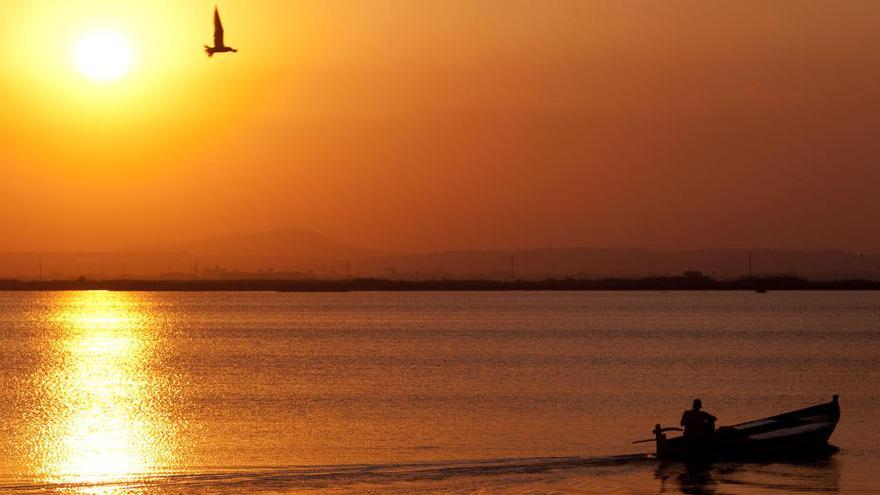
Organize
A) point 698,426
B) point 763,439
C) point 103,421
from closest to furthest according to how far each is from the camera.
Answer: point 698,426
point 763,439
point 103,421

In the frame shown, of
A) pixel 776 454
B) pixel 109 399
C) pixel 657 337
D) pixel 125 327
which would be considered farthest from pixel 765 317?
pixel 776 454

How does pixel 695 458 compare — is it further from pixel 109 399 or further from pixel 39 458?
pixel 109 399

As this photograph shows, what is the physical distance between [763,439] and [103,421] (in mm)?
22947

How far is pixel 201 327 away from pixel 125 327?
47.5ft

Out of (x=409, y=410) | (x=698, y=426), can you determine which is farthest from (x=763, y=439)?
(x=409, y=410)

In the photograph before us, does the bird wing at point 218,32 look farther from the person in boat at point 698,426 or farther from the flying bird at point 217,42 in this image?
the person in boat at point 698,426

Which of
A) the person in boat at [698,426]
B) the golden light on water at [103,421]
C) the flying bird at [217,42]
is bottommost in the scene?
the golden light on water at [103,421]

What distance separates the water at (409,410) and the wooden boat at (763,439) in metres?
0.56

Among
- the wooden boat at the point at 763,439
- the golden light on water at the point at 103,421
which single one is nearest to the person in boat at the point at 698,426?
the wooden boat at the point at 763,439

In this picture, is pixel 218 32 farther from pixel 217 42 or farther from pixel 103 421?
pixel 103 421

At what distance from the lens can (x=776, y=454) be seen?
35.6m

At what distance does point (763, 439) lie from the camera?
35.6 meters

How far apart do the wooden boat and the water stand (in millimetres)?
560

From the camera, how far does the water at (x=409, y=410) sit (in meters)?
32.9
